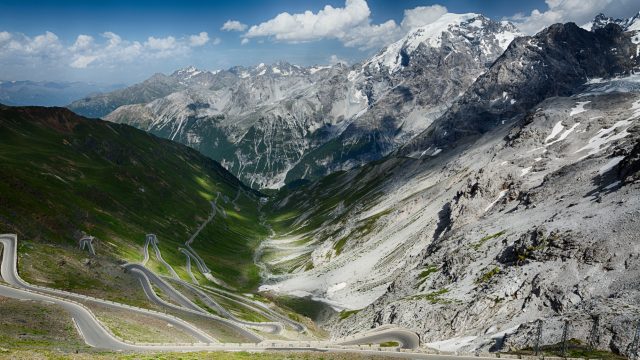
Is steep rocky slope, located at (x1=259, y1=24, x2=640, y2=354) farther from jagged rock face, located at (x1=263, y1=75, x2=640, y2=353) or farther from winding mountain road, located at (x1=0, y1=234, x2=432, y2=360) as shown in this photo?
winding mountain road, located at (x1=0, y1=234, x2=432, y2=360)

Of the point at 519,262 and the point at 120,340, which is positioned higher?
the point at 120,340

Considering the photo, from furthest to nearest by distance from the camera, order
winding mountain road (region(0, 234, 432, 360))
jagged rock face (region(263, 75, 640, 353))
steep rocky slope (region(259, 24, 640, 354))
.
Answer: jagged rock face (region(263, 75, 640, 353)) < steep rocky slope (region(259, 24, 640, 354)) < winding mountain road (region(0, 234, 432, 360))

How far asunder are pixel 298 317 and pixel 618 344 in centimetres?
9069

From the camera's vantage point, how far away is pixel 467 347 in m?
76.7

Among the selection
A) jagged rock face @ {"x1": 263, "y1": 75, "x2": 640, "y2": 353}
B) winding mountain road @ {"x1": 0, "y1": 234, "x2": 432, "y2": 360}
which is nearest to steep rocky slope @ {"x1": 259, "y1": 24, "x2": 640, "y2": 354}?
jagged rock face @ {"x1": 263, "y1": 75, "x2": 640, "y2": 353}

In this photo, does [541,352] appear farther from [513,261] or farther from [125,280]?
[125,280]

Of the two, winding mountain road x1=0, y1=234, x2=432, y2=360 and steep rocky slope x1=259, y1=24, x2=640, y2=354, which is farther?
steep rocky slope x1=259, y1=24, x2=640, y2=354

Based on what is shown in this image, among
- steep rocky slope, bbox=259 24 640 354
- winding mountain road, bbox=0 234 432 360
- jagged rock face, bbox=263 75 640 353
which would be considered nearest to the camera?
winding mountain road, bbox=0 234 432 360

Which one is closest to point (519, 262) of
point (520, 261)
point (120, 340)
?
point (520, 261)

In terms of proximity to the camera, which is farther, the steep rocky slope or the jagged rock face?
the jagged rock face

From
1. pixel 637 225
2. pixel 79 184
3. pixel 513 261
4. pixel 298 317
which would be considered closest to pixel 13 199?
pixel 79 184

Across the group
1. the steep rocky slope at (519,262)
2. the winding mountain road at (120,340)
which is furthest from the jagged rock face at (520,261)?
the winding mountain road at (120,340)

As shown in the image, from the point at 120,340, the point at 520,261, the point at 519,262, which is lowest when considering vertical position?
the point at 519,262

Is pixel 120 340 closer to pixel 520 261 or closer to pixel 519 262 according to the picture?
pixel 519 262
